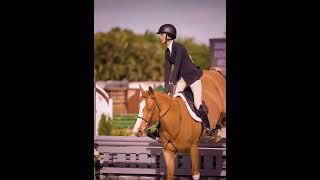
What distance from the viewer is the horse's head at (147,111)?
145 inches

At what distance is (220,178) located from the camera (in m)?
3.81

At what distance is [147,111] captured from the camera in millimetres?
3674

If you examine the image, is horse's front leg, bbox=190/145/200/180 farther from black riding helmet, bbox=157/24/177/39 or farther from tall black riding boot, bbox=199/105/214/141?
black riding helmet, bbox=157/24/177/39

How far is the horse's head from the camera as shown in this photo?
3674mm

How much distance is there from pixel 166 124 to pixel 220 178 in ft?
1.58

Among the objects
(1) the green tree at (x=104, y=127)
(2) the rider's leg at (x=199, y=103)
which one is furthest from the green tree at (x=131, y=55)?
(1) the green tree at (x=104, y=127)

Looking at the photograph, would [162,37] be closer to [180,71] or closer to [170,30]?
[170,30]

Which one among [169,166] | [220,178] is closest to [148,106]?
[169,166]

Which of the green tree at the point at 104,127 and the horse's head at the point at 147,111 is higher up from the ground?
the horse's head at the point at 147,111

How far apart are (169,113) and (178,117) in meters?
0.06

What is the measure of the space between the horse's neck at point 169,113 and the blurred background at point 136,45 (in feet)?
0.40

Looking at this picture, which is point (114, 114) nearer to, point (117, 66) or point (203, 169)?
point (117, 66)

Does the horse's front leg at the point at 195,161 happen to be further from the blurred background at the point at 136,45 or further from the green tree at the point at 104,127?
the green tree at the point at 104,127

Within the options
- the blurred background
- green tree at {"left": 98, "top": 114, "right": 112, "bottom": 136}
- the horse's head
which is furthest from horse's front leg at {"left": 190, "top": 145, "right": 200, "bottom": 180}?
green tree at {"left": 98, "top": 114, "right": 112, "bottom": 136}
